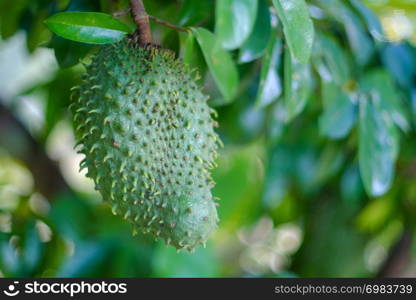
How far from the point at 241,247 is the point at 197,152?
2909 millimetres

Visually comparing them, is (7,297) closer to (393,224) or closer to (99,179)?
(99,179)

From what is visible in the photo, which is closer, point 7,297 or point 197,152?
point 197,152

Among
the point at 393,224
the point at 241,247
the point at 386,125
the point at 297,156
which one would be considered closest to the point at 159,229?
the point at 386,125

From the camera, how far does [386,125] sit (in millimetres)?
1730

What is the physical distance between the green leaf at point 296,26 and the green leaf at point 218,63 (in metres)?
0.23

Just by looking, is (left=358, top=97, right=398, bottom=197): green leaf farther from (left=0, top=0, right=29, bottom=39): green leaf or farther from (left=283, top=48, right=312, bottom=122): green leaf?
(left=0, top=0, right=29, bottom=39): green leaf

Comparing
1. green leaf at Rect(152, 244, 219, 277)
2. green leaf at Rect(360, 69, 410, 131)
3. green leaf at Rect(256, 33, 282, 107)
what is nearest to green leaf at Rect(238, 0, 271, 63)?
green leaf at Rect(256, 33, 282, 107)

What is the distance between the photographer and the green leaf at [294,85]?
4.60 ft

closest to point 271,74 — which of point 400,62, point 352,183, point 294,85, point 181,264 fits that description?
point 294,85

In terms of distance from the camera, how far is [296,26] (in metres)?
1.07

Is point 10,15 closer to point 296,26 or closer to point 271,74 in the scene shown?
point 271,74

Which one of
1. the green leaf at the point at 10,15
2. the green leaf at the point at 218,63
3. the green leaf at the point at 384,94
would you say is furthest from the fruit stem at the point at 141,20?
the green leaf at the point at 384,94

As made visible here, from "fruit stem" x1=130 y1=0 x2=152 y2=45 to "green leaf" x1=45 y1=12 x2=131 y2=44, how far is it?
3cm

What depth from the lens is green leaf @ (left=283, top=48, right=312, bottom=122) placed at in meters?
1.40
